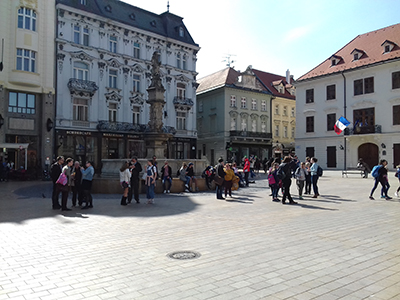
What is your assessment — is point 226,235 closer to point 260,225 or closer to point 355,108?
point 260,225

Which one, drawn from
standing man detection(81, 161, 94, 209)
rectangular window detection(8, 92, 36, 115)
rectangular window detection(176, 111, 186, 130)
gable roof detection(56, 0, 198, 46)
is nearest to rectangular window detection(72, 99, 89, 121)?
rectangular window detection(8, 92, 36, 115)

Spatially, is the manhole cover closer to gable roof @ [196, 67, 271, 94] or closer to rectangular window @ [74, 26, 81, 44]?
rectangular window @ [74, 26, 81, 44]

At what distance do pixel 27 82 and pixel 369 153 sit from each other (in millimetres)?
35653

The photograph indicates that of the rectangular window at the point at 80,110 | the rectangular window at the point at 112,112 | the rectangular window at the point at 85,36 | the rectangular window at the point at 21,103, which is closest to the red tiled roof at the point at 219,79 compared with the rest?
the rectangular window at the point at 112,112

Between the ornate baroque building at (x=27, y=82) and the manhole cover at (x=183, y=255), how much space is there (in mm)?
25050

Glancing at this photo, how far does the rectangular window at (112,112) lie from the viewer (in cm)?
3711

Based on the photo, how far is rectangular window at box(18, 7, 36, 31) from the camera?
96.7 feet

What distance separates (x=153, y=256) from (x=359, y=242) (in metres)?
4.28

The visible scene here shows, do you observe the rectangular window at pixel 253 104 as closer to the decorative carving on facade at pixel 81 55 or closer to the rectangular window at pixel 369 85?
the rectangular window at pixel 369 85

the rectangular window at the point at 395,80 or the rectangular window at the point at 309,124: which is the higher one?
the rectangular window at the point at 395,80

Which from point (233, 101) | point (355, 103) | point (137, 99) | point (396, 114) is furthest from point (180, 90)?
point (396, 114)

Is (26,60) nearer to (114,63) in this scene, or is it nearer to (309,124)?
(114,63)

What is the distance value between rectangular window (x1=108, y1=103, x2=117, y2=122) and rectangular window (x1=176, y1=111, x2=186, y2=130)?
839 cm

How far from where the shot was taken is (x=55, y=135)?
32.3 m
